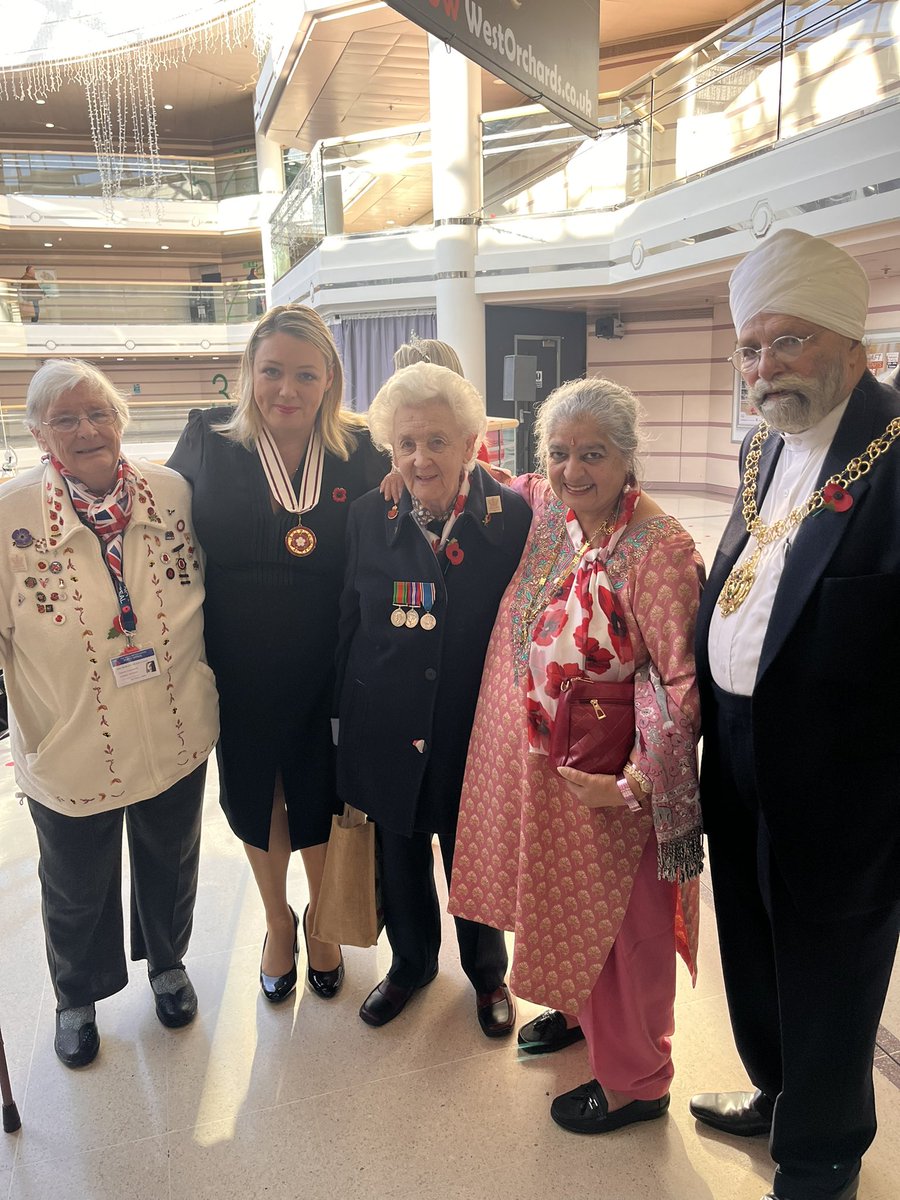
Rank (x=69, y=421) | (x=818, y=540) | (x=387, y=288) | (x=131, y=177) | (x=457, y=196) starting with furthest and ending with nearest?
(x=131, y=177) < (x=387, y=288) < (x=457, y=196) < (x=69, y=421) < (x=818, y=540)

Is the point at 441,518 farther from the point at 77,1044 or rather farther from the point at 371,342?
the point at 371,342

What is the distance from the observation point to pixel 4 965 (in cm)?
250

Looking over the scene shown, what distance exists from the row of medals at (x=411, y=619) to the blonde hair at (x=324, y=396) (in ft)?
1.70

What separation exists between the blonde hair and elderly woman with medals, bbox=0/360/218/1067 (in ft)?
0.75

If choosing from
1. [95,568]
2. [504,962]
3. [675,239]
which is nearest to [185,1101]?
[504,962]

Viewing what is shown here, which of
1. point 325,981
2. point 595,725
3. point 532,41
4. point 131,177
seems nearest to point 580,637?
point 595,725

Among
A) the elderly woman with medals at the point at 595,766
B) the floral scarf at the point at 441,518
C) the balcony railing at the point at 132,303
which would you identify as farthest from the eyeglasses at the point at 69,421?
the balcony railing at the point at 132,303

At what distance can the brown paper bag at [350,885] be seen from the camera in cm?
216

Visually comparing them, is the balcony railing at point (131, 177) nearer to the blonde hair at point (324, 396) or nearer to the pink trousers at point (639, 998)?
the blonde hair at point (324, 396)

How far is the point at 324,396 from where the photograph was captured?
7.00 ft

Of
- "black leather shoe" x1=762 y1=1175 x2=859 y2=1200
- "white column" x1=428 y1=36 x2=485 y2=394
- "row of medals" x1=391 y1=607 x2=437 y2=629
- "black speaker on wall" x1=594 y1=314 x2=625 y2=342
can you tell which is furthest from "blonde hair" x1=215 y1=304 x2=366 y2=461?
"black speaker on wall" x1=594 y1=314 x2=625 y2=342

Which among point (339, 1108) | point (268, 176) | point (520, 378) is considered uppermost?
→ point (268, 176)

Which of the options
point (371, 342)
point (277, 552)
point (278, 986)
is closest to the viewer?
point (277, 552)

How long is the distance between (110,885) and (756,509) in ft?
6.12
